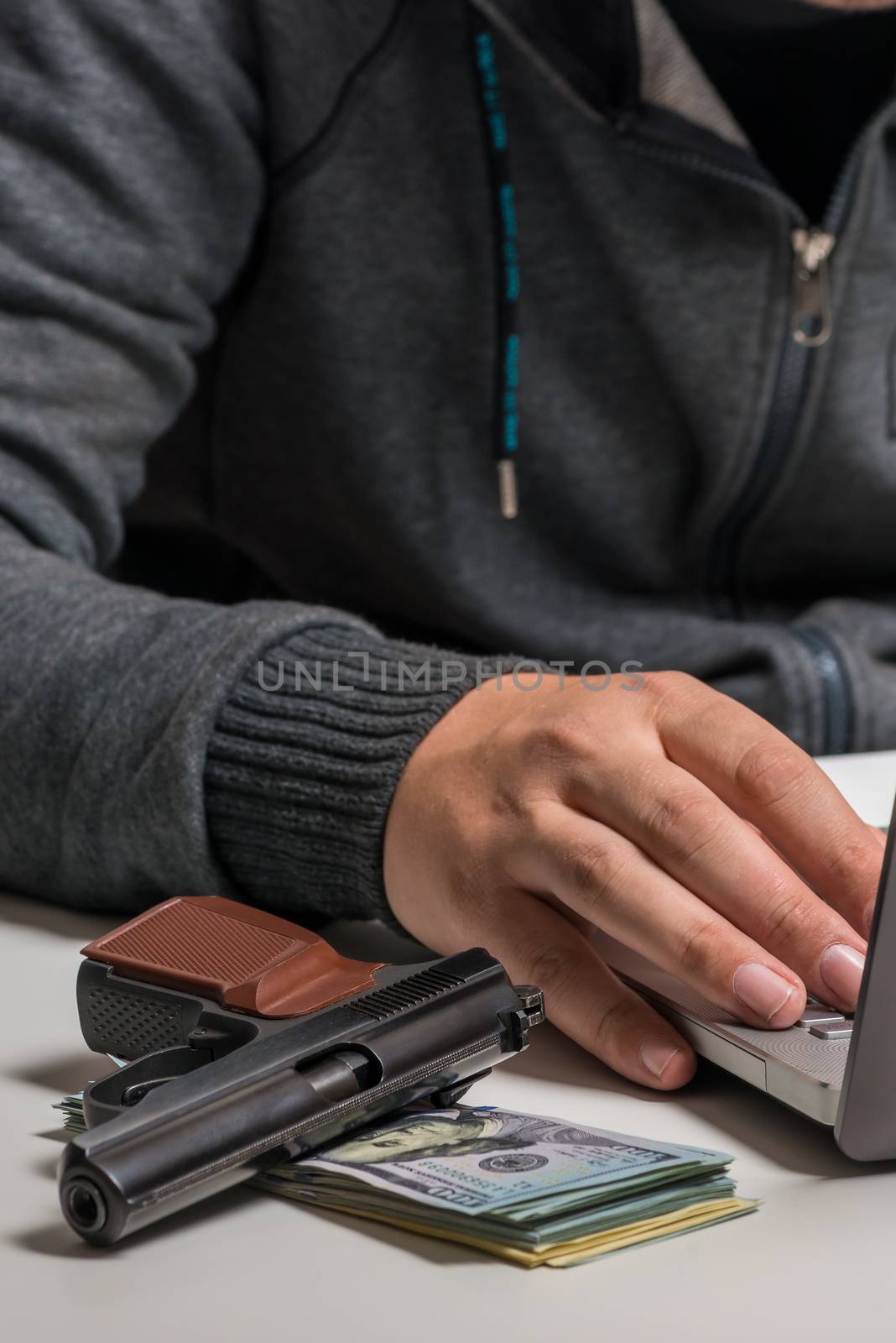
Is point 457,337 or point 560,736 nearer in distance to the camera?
point 560,736

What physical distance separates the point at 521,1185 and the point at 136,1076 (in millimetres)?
129

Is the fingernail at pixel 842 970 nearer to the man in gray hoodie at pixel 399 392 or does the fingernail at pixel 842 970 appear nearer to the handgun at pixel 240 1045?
the handgun at pixel 240 1045

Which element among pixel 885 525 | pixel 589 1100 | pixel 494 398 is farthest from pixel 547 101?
pixel 589 1100

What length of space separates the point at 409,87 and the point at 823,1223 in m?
0.92

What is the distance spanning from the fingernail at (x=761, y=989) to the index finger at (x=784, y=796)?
0.18 ft

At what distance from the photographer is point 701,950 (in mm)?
497

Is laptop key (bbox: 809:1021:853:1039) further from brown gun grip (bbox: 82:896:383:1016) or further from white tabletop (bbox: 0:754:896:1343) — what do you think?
brown gun grip (bbox: 82:896:383:1016)

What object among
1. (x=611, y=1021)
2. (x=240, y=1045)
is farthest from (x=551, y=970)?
(x=240, y=1045)

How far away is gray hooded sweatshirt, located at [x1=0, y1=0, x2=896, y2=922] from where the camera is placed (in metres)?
0.94

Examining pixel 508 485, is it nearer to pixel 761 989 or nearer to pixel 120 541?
pixel 120 541

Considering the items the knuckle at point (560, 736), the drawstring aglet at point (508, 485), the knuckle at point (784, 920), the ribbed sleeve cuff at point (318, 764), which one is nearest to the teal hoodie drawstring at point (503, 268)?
the drawstring aglet at point (508, 485)

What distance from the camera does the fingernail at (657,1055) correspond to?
492mm

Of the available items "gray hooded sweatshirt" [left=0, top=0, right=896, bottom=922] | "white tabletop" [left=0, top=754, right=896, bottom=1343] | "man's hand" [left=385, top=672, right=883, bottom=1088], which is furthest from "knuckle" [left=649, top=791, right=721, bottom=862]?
"gray hooded sweatshirt" [left=0, top=0, right=896, bottom=922]

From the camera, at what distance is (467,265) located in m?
1.11
